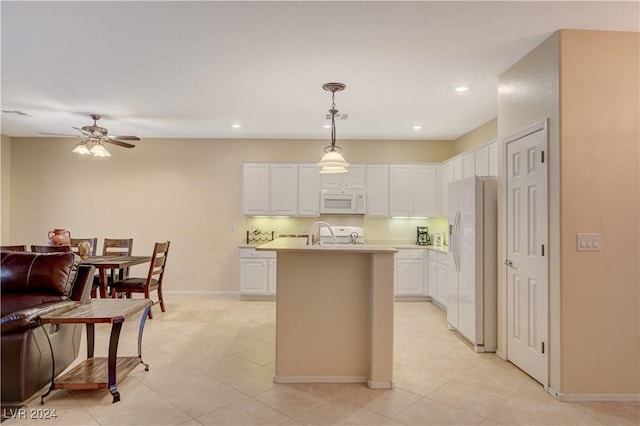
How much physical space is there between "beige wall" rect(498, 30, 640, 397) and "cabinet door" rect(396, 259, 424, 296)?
3.05 meters

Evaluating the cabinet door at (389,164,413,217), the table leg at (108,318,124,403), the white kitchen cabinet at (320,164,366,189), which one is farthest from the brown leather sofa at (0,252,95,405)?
the cabinet door at (389,164,413,217)

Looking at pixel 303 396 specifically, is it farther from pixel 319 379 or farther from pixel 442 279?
pixel 442 279

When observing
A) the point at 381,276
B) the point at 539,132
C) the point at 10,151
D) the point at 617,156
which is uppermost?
the point at 10,151

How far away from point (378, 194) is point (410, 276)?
4.63 feet

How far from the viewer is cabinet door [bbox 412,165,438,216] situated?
6.14 meters

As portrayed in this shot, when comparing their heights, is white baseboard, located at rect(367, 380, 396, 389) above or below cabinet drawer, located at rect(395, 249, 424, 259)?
below

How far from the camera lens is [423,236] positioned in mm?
6336

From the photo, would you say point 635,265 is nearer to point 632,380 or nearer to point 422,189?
point 632,380

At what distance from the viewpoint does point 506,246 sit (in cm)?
342

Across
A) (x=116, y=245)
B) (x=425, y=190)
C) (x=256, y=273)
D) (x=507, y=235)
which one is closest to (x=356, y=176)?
(x=425, y=190)

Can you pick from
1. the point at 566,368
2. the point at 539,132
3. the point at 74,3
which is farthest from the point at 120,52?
the point at 566,368

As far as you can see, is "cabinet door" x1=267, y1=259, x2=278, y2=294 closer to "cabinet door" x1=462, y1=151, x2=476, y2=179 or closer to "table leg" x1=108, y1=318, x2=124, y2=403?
"cabinet door" x1=462, y1=151, x2=476, y2=179

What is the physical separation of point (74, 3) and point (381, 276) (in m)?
2.79

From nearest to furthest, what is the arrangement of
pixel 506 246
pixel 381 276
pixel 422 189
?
pixel 381 276 → pixel 506 246 → pixel 422 189
